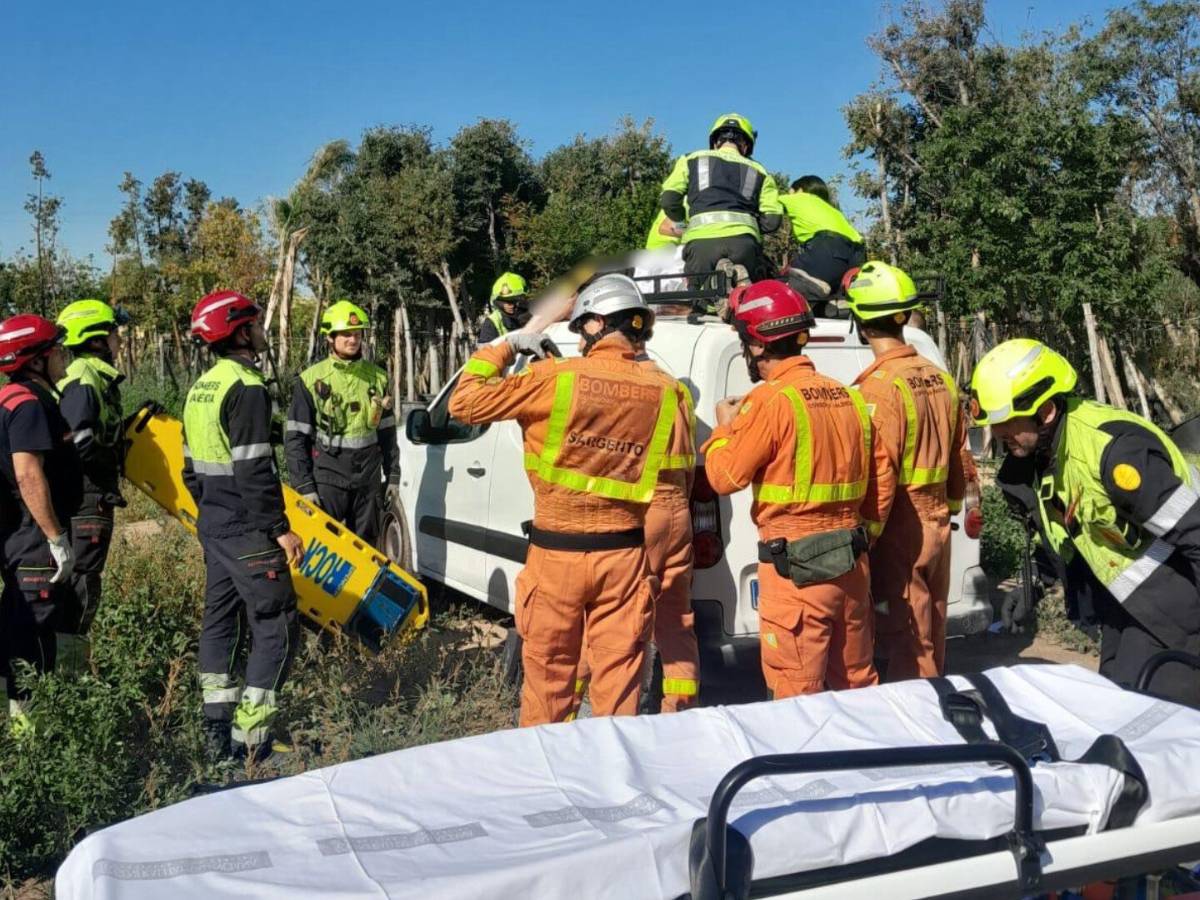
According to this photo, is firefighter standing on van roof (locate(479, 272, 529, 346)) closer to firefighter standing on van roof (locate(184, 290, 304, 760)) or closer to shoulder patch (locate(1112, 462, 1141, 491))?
firefighter standing on van roof (locate(184, 290, 304, 760))

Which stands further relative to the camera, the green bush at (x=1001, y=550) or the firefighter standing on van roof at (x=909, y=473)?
the green bush at (x=1001, y=550)

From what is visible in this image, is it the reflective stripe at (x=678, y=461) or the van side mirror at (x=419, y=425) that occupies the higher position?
the van side mirror at (x=419, y=425)

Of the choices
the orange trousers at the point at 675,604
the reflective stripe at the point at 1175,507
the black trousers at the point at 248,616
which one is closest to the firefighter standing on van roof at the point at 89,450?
the black trousers at the point at 248,616

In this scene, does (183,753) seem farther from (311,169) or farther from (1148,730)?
(311,169)

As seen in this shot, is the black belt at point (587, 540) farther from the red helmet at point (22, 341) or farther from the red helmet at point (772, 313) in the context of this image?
the red helmet at point (22, 341)

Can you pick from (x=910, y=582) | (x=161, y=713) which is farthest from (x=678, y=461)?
(x=161, y=713)

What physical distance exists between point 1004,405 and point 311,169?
77.5ft

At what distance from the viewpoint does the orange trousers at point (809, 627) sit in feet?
12.2

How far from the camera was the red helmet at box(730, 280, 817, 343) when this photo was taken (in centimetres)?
381

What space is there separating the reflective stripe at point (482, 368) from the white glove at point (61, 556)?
2.10m

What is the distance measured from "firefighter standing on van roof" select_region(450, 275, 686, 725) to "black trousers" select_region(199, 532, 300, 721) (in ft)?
4.04

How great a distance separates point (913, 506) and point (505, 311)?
483 centimetres

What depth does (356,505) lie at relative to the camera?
6.86 m

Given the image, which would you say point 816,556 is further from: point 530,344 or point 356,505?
point 356,505
